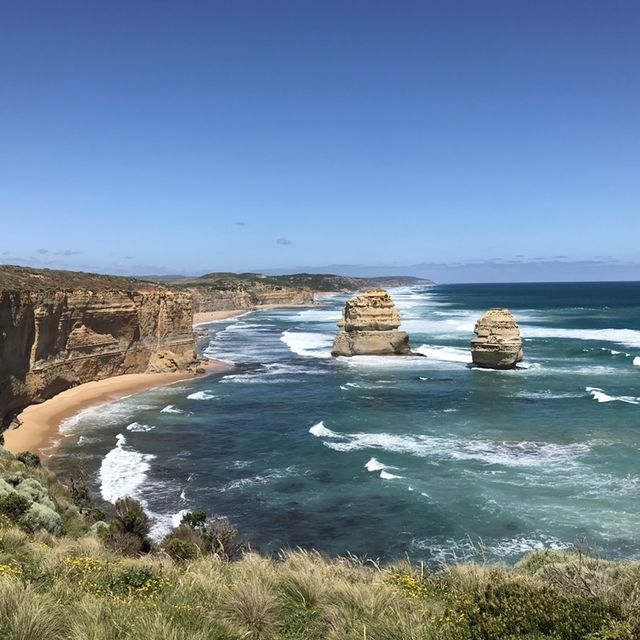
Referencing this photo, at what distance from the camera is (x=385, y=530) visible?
18.4m

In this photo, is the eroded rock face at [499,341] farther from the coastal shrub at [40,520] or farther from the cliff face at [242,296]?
the cliff face at [242,296]

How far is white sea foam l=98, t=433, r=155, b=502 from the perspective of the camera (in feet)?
70.8

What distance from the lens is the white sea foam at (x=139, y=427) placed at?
3026 cm

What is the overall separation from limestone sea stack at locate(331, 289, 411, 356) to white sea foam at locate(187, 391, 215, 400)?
17668 millimetres

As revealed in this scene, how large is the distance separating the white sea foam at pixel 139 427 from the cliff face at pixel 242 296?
79712 millimetres

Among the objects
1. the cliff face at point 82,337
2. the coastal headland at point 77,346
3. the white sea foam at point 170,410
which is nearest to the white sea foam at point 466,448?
the white sea foam at point 170,410

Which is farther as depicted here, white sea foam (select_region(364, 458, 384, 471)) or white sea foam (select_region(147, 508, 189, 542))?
white sea foam (select_region(364, 458, 384, 471))

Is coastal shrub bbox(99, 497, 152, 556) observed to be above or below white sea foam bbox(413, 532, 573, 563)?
above

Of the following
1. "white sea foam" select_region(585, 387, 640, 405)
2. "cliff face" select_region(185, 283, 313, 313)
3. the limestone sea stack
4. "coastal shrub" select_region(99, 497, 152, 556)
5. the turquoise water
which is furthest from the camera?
"cliff face" select_region(185, 283, 313, 313)

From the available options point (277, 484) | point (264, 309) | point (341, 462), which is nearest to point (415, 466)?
point (341, 462)

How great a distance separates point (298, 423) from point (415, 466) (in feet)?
29.3

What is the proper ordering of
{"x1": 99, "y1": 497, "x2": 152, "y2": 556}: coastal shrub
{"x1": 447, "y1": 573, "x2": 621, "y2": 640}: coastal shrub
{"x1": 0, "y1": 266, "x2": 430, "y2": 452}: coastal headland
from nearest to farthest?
{"x1": 447, "y1": 573, "x2": 621, "y2": 640}: coastal shrub
{"x1": 99, "y1": 497, "x2": 152, "y2": 556}: coastal shrub
{"x1": 0, "y1": 266, "x2": 430, "y2": 452}: coastal headland

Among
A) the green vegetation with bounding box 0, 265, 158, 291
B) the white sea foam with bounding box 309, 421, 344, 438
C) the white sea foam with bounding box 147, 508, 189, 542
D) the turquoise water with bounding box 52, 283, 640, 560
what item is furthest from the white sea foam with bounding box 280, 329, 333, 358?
the white sea foam with bounding box 147, 508, 189, 542

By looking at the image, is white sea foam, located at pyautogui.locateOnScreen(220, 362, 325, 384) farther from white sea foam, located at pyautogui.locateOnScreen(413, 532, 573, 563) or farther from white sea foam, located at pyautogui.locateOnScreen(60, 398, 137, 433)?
white sea foam, located at pyautogui.locateOnScreen(413, 532, 573, 563)
